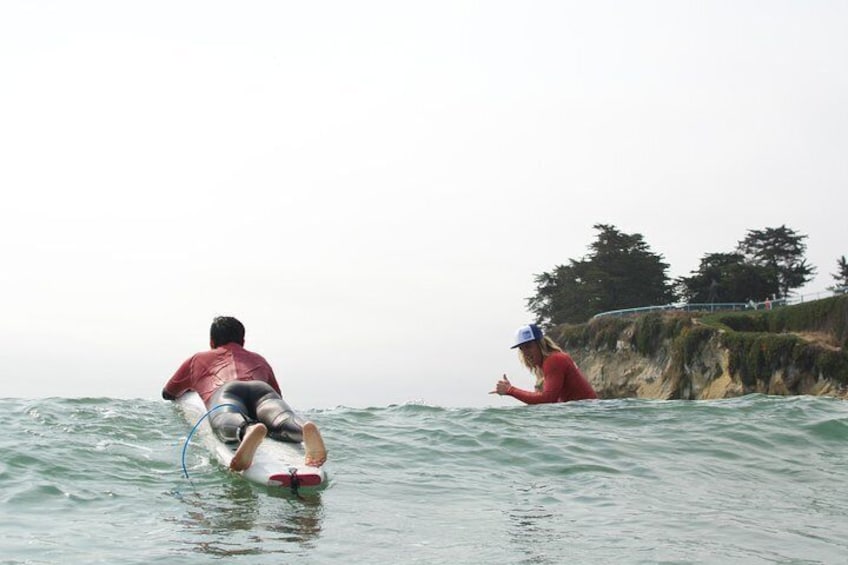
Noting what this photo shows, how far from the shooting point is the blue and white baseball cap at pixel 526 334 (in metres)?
12.7

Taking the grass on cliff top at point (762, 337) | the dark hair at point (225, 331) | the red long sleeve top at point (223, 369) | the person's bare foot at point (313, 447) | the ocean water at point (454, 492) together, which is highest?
the grass on cliff top at point (762, 337)

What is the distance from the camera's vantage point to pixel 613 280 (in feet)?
236

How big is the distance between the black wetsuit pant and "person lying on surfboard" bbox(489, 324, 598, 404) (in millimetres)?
3925

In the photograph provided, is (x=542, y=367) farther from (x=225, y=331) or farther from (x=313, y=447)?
(x=313, y=447)

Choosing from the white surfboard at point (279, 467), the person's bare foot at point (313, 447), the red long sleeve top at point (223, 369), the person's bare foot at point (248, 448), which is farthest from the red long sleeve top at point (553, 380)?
the person's bare foot at point (248, 448)

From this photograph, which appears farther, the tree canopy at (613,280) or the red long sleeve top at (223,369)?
the tree canopy at (613,280)

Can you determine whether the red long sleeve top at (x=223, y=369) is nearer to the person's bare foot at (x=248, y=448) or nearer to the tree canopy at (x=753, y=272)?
the person's bare foot at (x=248, y=448)

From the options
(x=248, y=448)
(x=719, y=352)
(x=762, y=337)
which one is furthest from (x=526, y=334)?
(x=719, y=352)

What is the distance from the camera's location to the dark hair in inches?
436

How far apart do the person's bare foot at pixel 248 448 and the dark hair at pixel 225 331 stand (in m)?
3.20

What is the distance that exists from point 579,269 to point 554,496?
69.4 m

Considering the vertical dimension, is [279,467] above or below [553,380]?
below

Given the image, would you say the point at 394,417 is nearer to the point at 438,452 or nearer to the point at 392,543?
the point at 438,452

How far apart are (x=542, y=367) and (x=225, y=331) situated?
4.39 meters
